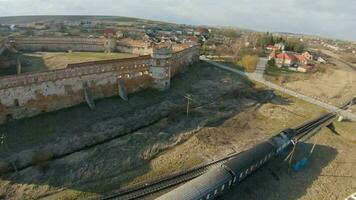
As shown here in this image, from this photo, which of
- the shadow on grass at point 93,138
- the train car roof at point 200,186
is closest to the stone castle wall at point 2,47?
the shadow on grass at point 93,138

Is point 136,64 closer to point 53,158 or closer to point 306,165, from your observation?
point 53,158

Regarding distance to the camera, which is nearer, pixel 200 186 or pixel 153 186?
pixel 200 186

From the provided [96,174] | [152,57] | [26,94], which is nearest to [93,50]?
[152,57]

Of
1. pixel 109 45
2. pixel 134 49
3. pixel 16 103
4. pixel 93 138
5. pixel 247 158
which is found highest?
pixel 109 45

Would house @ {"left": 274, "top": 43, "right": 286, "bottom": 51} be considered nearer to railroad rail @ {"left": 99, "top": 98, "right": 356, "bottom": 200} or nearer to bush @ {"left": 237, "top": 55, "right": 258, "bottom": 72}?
bush @ {"left": 237, "top": 55, "right": 258, "bottom": 72}

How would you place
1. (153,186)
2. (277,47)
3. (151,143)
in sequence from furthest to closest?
(277,47) → (151,143) → (153,186)

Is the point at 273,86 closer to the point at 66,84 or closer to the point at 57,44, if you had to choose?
the point at 66,84

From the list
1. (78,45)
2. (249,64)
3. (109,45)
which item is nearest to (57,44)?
(78,45)

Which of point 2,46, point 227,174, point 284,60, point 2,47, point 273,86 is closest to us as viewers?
point 227,174
